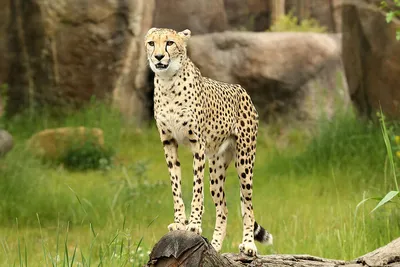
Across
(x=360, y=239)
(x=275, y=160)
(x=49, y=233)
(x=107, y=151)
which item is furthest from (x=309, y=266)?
(x=107, y=151)

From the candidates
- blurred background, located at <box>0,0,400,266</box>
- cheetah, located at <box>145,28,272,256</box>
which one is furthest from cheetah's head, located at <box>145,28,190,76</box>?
blurred background, located at <box>0,0,400,266</box>

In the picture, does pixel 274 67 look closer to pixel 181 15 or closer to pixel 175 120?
pixel 181 15

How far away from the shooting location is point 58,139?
29.8 feet

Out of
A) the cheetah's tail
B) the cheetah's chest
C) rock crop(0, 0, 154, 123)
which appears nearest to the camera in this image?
the cheetah's chest

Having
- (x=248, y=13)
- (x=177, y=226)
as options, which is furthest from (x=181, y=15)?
(x=177, y=226)

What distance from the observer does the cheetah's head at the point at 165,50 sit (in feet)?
11.1

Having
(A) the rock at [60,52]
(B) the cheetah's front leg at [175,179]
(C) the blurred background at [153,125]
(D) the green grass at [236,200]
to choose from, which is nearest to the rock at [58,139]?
(C) the blurred background at [153,125]

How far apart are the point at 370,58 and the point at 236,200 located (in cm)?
218

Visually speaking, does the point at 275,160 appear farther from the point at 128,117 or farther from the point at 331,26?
the point at 331,26

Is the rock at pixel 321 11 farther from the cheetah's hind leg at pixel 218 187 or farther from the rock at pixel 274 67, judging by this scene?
the cheetah's hind leg at pixel 218 187

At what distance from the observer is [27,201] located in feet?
22.6

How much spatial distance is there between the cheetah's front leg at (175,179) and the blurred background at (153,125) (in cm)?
182

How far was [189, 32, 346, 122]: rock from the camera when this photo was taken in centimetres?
1054

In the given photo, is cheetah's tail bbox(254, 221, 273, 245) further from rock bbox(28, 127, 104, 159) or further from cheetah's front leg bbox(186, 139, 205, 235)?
rock bbox(28, 127, 104, 159)
